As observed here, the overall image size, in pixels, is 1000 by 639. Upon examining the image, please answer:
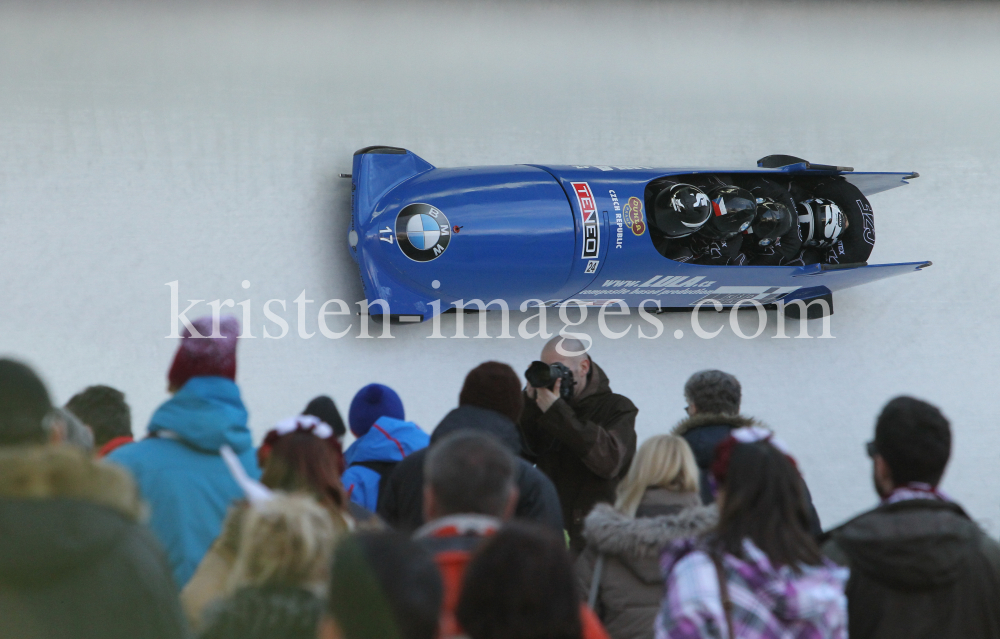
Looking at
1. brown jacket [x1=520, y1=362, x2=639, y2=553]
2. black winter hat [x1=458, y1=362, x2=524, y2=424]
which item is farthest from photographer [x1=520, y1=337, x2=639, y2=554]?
black winter hat [x1=458, y1=362, x2=524, y2=424]

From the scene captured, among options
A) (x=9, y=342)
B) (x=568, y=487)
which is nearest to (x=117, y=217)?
(x=9, y=342)

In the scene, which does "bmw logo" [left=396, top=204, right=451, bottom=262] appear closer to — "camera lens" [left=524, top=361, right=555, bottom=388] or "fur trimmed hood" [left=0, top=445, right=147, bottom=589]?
"camera lens" [left=524, top=361, right=555, bottom=388]

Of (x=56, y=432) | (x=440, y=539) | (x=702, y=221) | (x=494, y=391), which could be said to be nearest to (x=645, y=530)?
(x=494, y=391)

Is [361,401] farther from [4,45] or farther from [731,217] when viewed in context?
[4,45]

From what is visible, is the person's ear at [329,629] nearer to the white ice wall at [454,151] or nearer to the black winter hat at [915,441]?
the black winter hat at [915,441]

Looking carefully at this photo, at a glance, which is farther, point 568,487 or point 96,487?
point 568,487

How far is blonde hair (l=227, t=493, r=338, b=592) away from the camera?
1435 millimetres

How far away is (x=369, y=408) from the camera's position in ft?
10.1

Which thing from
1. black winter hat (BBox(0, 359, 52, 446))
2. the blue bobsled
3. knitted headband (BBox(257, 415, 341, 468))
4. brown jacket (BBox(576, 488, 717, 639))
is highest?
the blue bobsled

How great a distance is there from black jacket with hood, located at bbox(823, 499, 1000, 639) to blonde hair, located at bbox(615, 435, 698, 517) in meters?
0.47

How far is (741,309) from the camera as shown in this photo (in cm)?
533

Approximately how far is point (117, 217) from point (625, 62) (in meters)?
2.98

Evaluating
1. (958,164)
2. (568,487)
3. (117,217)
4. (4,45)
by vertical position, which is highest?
(4,45)

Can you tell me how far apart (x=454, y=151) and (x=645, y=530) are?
10.8ft
